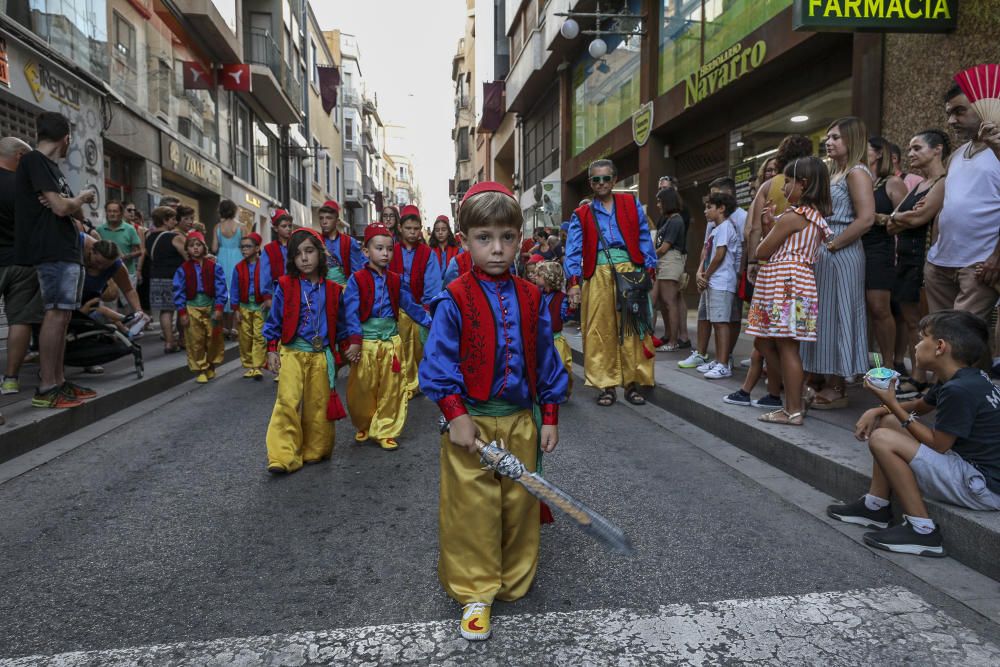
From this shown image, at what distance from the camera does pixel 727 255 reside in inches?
259

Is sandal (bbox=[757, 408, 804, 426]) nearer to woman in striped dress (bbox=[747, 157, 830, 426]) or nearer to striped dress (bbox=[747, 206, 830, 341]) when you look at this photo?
woman in striped dress (bbox=[747, 157, 830, 426])

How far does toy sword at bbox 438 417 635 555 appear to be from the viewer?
2.12 metres

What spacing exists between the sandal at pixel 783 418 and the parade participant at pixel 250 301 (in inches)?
211

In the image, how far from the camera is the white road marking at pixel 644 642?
2066 mm

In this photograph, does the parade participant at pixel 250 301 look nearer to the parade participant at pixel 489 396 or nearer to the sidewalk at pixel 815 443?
the sidewalk at pixel 815 443

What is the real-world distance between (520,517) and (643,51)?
12.9 m

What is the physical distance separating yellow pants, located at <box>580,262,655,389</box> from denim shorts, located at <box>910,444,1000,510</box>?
3.21m

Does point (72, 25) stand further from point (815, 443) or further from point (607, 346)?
point (815, 443)

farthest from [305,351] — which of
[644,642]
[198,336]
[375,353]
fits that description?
[198,336]

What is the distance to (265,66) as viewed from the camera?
75.7 ft

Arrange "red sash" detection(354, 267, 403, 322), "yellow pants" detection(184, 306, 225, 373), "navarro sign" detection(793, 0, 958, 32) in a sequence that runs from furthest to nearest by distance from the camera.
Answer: "yellow pants" detection(184, 306, 225, 373), "navarro sign" detection(793, 0, 958, 32), "red sash" detection(354, 267, 403, 322)

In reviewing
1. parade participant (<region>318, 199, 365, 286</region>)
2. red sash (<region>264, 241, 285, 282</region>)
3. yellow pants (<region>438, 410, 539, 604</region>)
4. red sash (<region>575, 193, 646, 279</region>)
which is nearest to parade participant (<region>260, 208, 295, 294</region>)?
red sash (<region>264, 241, 285, 282</region>)

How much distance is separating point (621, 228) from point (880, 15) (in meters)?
2.77

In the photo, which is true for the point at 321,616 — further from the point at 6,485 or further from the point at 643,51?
the point at 643,51
